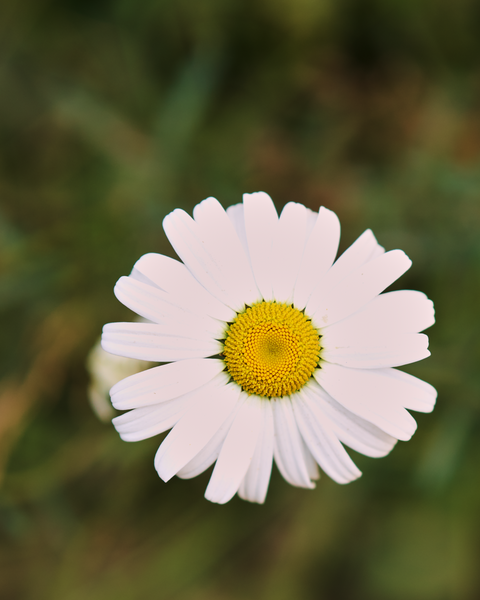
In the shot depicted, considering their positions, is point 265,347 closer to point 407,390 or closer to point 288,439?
point 288,439

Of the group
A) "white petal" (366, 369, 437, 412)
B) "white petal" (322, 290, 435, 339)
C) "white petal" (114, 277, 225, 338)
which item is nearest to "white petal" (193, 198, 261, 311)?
"white petal" (114, 277, 225, 338)

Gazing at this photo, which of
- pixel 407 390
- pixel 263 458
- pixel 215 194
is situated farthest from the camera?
pixel 215 194

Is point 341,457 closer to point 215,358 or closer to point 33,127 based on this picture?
point 215,358

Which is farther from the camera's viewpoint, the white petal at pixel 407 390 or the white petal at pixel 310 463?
the white petal at pixel 310 463

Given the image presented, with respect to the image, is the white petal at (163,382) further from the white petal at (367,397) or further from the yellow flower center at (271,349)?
the white petal at (367,397)

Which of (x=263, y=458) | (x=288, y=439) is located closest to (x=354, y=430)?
(x=288, y=439)

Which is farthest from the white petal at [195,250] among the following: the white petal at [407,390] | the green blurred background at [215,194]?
the green blurred background at [215,194]
